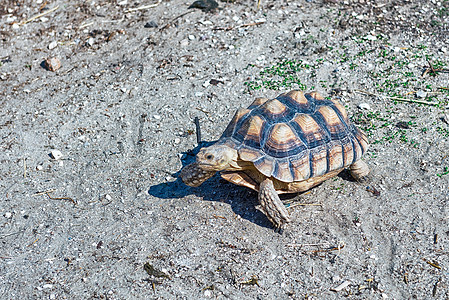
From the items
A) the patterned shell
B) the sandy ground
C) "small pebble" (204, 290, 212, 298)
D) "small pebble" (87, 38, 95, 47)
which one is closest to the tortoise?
the patterned shell

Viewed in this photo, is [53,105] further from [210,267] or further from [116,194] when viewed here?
[210,267]

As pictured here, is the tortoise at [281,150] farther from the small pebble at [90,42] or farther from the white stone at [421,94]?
the small pebble at [90,42]

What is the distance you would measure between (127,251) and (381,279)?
1.90 m

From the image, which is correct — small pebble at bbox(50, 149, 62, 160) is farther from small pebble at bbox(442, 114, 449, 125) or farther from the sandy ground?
small pebble at bbox(442, 114, 449, 125)

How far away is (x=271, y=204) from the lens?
10.7ft

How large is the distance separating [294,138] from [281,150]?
0.15 meters

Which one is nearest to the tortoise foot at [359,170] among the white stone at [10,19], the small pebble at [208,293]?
the small pebble at [208,293]

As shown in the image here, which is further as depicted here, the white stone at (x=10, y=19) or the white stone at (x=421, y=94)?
the white stone at (x=10, y=19)

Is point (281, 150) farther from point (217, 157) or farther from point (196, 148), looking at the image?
point (196, 148)

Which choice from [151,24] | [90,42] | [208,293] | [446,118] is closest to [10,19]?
[90,42]

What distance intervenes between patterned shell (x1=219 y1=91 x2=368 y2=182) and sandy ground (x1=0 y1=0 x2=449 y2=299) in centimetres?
43

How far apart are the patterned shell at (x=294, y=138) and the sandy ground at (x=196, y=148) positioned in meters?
0.43

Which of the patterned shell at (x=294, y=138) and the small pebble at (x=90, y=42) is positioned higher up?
the patterned shell at (x=294, y=138)

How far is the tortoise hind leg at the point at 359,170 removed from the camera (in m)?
3.68
